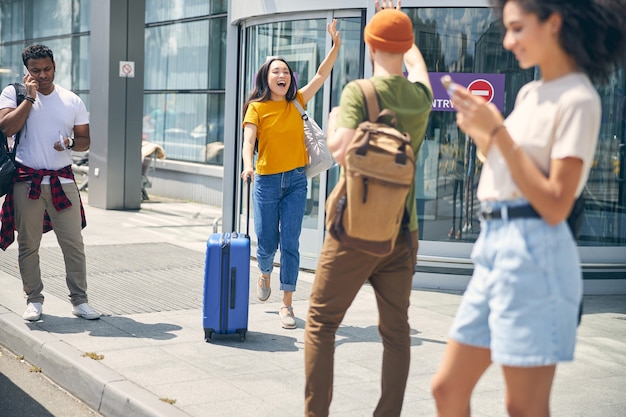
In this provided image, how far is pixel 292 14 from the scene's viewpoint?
31.3 feet

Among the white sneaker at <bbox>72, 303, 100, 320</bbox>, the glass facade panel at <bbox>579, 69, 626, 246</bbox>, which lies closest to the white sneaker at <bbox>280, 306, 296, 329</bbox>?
the white sneaker at <bbox>72, 303, 100, 320</bbox>

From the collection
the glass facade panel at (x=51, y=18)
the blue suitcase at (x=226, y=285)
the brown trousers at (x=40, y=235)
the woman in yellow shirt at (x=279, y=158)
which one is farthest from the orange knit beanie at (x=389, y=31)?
the glass facade panel at (x=51, y=18)

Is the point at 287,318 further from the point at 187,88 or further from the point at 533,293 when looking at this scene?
the point at 187,88

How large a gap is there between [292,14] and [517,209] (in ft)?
22.6

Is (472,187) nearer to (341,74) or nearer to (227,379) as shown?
(341,74)

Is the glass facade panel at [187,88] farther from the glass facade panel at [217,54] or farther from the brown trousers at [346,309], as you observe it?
the brown trousers at [346,309]

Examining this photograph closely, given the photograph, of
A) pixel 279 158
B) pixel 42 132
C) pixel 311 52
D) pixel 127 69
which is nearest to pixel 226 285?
pixel 279 158

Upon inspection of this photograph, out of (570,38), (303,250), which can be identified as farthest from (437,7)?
(570,38)

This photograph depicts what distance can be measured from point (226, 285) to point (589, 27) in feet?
12.2

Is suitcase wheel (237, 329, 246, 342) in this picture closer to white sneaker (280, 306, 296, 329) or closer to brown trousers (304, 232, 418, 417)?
white sneaker (280, 306, 296, 329)

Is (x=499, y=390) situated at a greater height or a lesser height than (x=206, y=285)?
lesser

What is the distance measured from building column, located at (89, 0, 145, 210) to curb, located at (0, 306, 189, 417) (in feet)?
26.7

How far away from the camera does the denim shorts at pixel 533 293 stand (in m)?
2.93

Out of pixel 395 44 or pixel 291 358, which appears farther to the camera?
pixel 291 358
